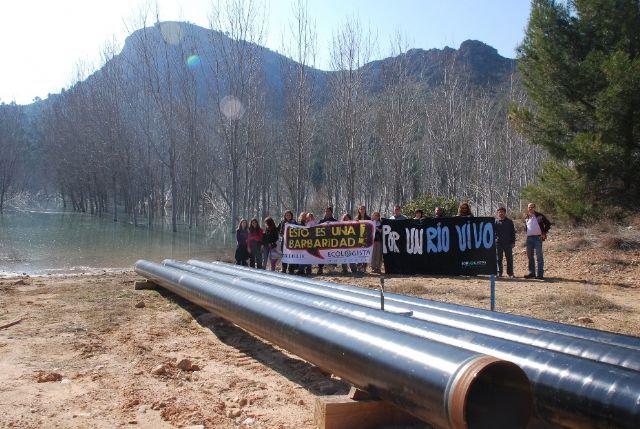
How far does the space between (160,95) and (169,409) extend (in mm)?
42119

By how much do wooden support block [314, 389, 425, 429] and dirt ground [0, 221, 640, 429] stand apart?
0.46 metres

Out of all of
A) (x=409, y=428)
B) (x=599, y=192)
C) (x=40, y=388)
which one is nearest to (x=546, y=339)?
(x=409, y=428)

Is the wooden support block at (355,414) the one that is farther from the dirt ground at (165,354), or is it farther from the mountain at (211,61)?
the mountain at (211,61)

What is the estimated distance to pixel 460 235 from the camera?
42.7 ft

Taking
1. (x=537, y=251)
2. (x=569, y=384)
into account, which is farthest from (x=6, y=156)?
(x=569, y=384)

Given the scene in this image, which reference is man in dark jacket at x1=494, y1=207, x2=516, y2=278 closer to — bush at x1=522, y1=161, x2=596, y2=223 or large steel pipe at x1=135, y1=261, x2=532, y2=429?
bush at x1=522, y1=161, x2=596, y2=223

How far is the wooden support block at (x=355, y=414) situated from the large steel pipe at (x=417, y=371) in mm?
176

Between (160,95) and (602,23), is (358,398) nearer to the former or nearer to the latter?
(602,23)

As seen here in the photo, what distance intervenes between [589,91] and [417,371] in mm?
15255

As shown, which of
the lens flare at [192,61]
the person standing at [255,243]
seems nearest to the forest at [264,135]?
the lens flare at [192,61]

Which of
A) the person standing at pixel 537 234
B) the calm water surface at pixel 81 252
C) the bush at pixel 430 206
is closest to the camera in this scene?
the person standing at pixel 537 234

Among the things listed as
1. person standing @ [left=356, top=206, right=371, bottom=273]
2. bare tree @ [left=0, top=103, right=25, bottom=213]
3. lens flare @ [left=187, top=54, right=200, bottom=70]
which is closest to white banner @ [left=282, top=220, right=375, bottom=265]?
person standing @ [left=356, top=206, right=371, bottom=273]

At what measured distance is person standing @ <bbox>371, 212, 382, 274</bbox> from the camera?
13.9 m

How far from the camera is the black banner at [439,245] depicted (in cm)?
1261
